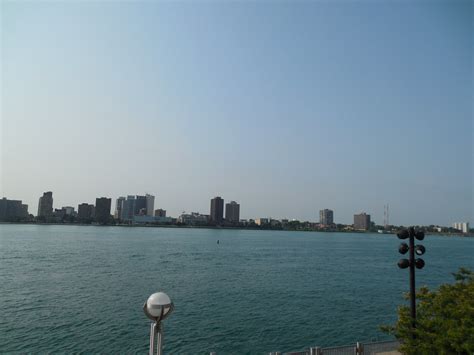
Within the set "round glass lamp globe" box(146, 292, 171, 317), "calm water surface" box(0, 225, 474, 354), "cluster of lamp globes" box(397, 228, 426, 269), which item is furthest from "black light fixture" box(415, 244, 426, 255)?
"calm water surface" box(0, 225, 474, 354)

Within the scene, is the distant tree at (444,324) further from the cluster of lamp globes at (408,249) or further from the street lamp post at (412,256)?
the cluster of lamp globes at (408,249)

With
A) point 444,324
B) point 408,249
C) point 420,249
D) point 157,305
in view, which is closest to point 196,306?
point 408,249

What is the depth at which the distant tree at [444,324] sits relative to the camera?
1023 cm

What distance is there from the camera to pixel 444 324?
36.7ft

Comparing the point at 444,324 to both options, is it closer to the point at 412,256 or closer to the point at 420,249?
the point at 412,256

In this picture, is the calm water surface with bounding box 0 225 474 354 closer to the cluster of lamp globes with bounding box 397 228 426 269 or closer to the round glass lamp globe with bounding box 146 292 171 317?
the cluster of lamp globes with bounding box 397 228 426 269

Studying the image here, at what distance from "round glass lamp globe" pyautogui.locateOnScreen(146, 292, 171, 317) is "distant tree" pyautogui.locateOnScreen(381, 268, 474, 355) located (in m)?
8.69

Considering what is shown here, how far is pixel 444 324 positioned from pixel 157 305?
971 cm

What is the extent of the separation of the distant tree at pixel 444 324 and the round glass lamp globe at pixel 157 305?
28.5 feet

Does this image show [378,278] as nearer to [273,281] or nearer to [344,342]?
[273,281]

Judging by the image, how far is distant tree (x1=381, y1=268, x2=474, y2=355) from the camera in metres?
10.2

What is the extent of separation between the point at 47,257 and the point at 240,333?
59015mm

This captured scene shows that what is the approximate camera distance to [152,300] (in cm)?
705

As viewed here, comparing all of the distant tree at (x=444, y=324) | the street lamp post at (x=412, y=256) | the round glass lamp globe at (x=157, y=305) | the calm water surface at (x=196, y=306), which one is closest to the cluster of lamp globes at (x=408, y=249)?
the street lamp post at (x=412, y=256)
